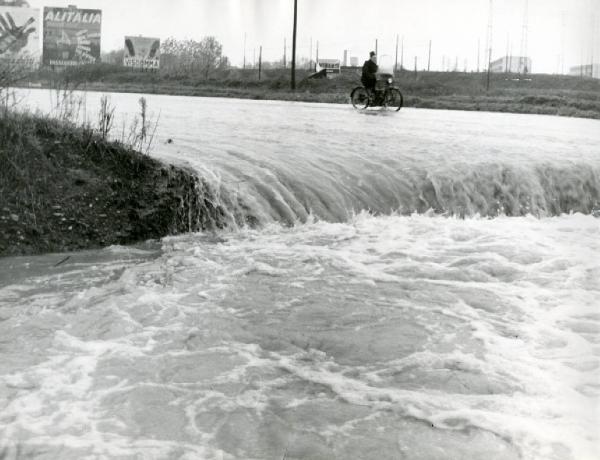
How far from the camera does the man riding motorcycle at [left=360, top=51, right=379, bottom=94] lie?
21.5 m

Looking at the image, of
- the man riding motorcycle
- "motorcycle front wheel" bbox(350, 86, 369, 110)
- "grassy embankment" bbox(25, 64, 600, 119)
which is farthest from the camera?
"grassy embankment" bbox(25, 64, 600, 119)

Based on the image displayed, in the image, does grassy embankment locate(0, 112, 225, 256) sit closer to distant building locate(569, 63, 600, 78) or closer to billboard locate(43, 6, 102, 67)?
distant building locate(569, 63, 600, 78)

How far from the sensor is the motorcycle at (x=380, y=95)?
22.7 metres

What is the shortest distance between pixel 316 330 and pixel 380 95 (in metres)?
18.6

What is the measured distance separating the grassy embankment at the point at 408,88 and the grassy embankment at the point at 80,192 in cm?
154

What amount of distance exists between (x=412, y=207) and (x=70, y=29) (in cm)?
7736

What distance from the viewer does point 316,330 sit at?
214 inches

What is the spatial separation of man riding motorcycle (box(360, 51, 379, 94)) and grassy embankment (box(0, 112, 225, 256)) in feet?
45.9

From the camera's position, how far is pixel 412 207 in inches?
398

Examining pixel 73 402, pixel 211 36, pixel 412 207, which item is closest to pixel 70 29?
pixel 211 36

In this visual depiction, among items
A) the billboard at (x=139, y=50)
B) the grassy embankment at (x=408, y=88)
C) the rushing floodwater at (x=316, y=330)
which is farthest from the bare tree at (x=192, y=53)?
the rushing floodwater at (x=316, y=330)

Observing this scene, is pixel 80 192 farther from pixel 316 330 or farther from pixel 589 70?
pixel 589 70

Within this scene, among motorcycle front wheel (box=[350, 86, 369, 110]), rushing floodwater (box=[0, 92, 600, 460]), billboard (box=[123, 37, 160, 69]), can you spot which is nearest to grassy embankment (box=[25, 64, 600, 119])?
rushing floodwater (box=[0, 92, 600, 460])

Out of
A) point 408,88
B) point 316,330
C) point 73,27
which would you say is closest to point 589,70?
point 316,330
